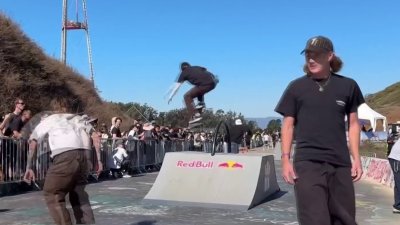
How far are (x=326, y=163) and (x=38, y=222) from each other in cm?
524

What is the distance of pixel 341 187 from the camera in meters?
4.54

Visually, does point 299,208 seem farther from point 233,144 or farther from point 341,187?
point 233,144

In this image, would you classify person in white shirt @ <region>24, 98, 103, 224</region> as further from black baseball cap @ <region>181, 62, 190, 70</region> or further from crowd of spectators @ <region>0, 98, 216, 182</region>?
black baseball cap @ <region>181, 62, 190, 70</region>

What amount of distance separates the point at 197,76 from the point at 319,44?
624 centimetres

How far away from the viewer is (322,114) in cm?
456

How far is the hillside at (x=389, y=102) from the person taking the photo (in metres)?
68.7

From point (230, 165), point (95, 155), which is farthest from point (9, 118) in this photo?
point (230, 165)

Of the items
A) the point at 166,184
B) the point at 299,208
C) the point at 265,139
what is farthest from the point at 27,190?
the point at 265,139

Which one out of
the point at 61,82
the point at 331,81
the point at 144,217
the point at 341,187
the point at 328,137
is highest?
the point at 61,82

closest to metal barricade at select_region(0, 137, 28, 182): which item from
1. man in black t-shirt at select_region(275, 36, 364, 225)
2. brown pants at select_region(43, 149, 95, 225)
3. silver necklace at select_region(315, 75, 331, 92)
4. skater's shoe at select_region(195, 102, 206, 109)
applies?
skater's shoe at select_region(195, 102, 206, 109)

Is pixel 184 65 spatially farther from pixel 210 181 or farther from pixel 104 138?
pixel 104 138

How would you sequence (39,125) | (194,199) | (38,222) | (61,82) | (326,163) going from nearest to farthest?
(326,163), (39,125), (38,222), (194,199), (61,82)

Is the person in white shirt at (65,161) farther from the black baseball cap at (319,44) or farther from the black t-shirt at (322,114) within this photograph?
the black baseball cap at (319,44)

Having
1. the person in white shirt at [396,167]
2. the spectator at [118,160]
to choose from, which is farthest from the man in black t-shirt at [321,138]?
the spectator at [118,160]
